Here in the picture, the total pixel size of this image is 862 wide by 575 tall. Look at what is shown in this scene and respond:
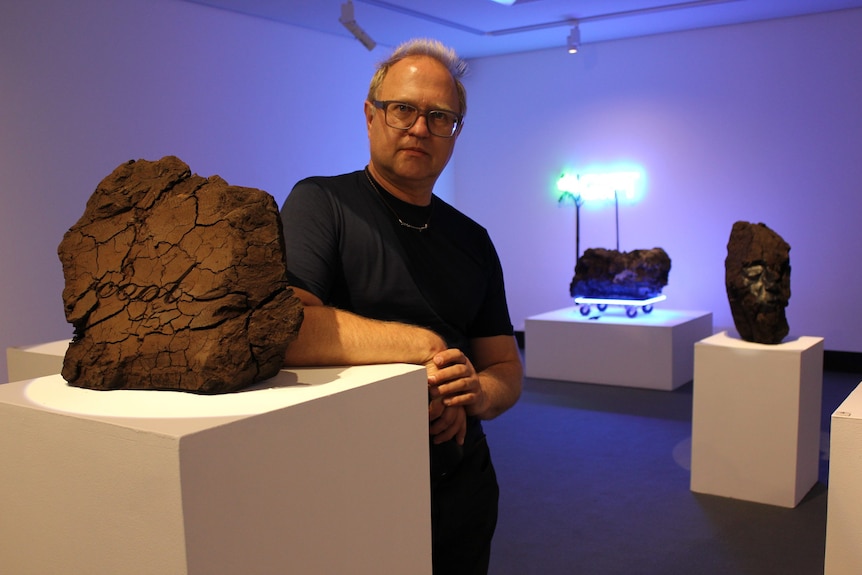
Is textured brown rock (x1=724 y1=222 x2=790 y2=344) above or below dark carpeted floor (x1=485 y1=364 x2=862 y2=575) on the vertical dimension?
above

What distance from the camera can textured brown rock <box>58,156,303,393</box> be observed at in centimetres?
124

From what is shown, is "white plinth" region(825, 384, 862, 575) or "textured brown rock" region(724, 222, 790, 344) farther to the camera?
"textured brown rock" region(724, 222, 790, 344)

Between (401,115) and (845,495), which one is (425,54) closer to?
(401,115)

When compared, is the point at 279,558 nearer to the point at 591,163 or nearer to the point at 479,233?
the point at 479,233

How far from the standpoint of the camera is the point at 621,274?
7383 millimetres

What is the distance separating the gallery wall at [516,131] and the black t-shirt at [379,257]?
173 inches

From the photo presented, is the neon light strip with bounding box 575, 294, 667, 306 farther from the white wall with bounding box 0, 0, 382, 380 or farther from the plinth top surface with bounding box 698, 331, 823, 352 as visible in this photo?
the white wall with bounding box 0, 0, 382, 380

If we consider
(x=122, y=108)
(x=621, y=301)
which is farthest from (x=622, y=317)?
(x=122, y=108)

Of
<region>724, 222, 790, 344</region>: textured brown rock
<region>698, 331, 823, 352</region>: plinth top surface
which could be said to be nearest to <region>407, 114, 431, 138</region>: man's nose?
<region>698, 331, 823, 352</region>: plinth top surface

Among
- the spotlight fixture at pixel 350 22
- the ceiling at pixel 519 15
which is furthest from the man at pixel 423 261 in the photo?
the ceiling at pixel 519 15

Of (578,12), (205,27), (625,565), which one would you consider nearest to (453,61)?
(625,565)

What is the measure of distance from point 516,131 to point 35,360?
770 centimetres

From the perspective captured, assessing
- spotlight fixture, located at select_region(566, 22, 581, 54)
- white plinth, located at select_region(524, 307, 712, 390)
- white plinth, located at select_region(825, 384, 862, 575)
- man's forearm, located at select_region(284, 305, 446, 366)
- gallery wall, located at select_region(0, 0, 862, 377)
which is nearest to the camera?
man's forearm, located at select_region(284, 305, 446, 366)

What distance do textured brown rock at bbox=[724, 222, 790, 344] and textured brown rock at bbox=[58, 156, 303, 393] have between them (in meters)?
3.62
